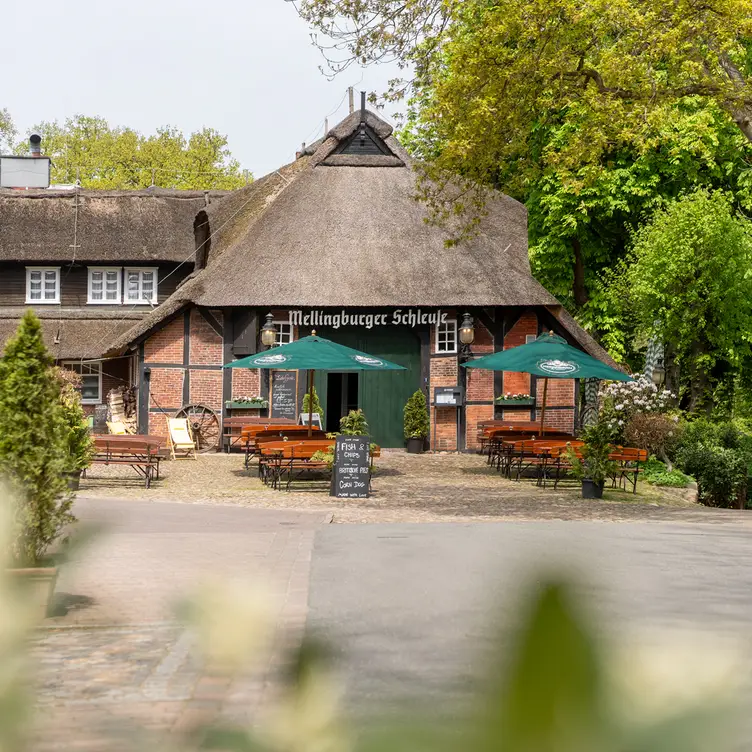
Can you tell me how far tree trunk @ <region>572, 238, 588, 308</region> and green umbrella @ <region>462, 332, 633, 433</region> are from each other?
13028mm

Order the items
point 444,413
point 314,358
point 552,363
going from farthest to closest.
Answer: point 444,413
point 552,363
point 314,358

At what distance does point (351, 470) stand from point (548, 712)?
1659cm

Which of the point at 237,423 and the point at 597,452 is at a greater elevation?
the point at 237,423

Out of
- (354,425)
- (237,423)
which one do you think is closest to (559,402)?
(354,425)

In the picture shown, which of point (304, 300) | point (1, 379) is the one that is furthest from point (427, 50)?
point (304, 300)

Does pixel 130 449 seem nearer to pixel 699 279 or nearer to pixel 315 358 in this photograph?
pixel 315 358

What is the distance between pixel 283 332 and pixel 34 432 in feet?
62.4

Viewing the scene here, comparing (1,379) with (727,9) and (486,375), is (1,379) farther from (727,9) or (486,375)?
(486,375)

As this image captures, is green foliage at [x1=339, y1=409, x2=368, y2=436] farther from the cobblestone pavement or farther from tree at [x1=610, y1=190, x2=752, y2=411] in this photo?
tree at [x1=610, y1=190, x2=752, y2=411]

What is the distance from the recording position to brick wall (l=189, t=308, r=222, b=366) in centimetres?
2694

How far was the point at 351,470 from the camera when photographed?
56.7 ft

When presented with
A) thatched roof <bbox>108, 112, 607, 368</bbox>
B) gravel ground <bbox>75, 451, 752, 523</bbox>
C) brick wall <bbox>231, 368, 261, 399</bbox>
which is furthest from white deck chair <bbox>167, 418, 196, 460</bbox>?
thatched roof <bbox>108, 112, 607, 368</bbox>

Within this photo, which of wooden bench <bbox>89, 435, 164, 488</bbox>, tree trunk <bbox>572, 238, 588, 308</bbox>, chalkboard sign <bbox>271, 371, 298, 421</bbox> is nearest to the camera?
wooden bench <bbox>89, 435, 164, 488</bbox>

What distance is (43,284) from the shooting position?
107 ft
